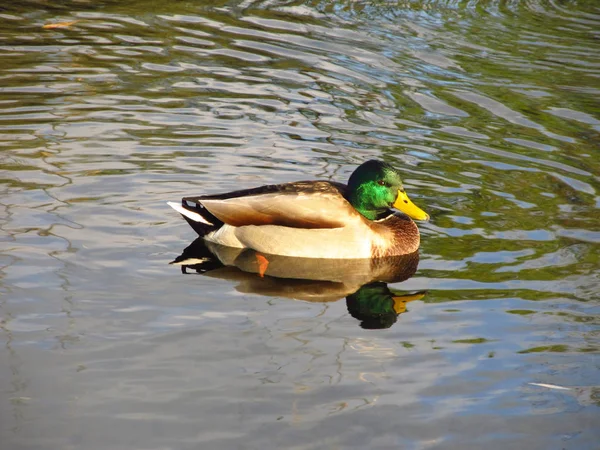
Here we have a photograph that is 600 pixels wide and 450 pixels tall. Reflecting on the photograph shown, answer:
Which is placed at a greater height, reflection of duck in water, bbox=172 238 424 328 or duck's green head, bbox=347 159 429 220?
duck's green head, bbox=347 159 429 220

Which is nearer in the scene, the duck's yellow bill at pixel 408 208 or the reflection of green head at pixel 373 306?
the reflection of green head at pixel 373 306

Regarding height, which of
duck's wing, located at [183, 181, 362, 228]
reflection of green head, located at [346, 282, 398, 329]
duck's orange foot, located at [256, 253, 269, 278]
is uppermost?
duck's wing, located at [183, 181, 362, 228]

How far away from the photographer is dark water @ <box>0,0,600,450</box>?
16.9ft

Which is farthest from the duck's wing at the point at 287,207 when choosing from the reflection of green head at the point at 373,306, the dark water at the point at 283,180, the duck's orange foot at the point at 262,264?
the reflection of green head at the point at 373,306

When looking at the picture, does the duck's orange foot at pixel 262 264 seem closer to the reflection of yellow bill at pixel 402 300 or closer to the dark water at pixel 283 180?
the dark water at pixel 283 180

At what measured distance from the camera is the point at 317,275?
732cm

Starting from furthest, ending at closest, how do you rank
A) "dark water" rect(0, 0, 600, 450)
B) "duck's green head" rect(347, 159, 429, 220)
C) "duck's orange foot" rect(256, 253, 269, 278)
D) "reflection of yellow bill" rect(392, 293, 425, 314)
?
"duck's green head" rect(347, 159, 429, 220) → "duck's orange foot" rect(256, 253, 269, 278) → "reflection of yellow bill" rect(392, 293, 425, 314) → "dark water" rect(0, 0, 600, 450)

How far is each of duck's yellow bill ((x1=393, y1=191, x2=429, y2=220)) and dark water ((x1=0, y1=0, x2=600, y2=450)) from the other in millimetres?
267

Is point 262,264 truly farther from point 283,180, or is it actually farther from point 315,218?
point 283,180

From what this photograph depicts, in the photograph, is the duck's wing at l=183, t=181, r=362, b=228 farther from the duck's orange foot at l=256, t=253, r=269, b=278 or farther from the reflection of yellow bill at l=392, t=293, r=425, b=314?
the reflection of yellow bill at l=392, t=293, r=425, b=314

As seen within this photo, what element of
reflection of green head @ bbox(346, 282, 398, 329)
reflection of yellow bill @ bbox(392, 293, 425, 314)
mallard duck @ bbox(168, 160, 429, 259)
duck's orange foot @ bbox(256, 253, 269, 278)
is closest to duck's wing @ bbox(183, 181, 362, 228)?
mallard duck @ bbox(168, 160, 429, 259)

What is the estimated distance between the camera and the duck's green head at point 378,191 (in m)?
7.71

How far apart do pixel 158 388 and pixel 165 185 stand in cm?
357

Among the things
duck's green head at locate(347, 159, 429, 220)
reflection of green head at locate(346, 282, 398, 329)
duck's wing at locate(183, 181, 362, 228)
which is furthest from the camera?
duck's green head at locate(347, 159, 429, 220)
